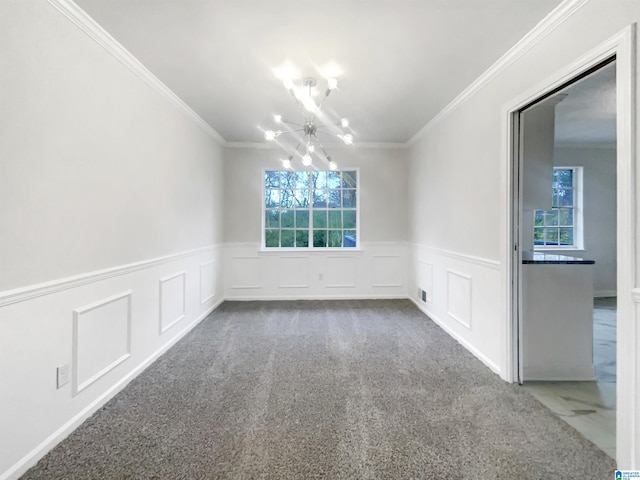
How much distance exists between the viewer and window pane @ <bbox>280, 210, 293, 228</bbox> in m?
5.19

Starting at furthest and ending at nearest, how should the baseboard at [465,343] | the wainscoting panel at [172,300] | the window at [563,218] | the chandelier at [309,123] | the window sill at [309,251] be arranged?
1. the window at [563,218]
2. the window sill at [309,251]
3. the wainscoting panel at [172,300]
4. the baseboard at [465,343]
5. the chandelier at [309,123]

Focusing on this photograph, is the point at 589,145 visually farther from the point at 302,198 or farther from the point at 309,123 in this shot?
the point at 309,123

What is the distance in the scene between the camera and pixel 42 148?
5.31ft

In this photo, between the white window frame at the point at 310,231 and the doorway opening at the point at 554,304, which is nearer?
the doorway opening at the point at 554,304

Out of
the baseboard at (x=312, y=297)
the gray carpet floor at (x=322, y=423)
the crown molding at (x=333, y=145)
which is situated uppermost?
the crown molding at (x=333, y=145)

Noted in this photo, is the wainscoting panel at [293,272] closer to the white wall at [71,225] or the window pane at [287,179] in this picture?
the window pane at [287,179]

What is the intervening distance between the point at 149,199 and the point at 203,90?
119cm

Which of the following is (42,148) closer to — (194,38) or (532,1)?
(194,38)

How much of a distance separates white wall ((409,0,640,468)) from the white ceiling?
0.22 m

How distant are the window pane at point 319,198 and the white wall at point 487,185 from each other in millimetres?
1612

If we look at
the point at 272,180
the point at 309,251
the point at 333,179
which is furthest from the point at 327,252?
the point at 272,180

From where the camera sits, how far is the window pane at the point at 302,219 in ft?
17.1

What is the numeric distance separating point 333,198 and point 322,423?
3825mm

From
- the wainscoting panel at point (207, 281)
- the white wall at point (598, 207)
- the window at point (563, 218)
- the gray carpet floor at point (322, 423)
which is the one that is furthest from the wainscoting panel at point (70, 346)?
the white wall at point (598, 207)
